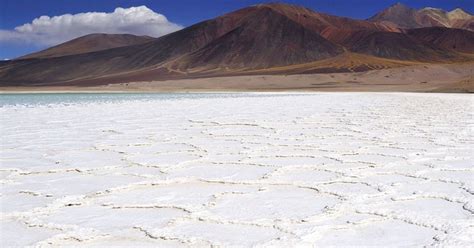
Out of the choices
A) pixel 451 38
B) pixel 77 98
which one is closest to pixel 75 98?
pixel 77 98

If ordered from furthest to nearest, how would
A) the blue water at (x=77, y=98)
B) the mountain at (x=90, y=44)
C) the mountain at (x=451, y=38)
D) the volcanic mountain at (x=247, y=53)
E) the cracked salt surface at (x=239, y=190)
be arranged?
1. the mountain at (x=90, y=44)
2. the mountain at (x=451, y=38)
3. the volcanic mountain at (x=247, y=53)
4. the blue water at (x=77, y=98)
5. the cracked salt surface at (x=239, y=190)

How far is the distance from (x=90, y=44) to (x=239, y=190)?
14892cm

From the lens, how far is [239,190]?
9.91 ft

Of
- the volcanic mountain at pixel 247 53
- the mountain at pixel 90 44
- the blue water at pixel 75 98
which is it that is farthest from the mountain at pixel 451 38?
the blue water at pixel 75 98

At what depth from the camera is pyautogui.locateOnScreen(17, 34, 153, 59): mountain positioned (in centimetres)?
13612

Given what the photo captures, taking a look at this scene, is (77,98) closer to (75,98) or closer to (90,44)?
(75,98)

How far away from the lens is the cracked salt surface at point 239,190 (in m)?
2.16

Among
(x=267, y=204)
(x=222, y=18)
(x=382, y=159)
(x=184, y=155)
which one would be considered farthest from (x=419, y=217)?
(x=222, y=18)

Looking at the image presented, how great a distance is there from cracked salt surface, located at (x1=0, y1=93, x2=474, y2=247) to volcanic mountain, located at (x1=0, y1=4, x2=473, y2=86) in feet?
238

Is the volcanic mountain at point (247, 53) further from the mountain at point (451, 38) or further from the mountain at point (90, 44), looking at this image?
the mountain at point (90, 44)

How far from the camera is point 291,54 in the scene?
92.8 m

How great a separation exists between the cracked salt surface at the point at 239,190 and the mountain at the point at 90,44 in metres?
133

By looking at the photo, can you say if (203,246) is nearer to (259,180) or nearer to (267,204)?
(267,204)

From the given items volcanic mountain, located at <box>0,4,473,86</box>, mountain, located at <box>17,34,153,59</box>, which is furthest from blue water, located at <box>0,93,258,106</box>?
mountain, located at <box>17,34,153,59</box>
